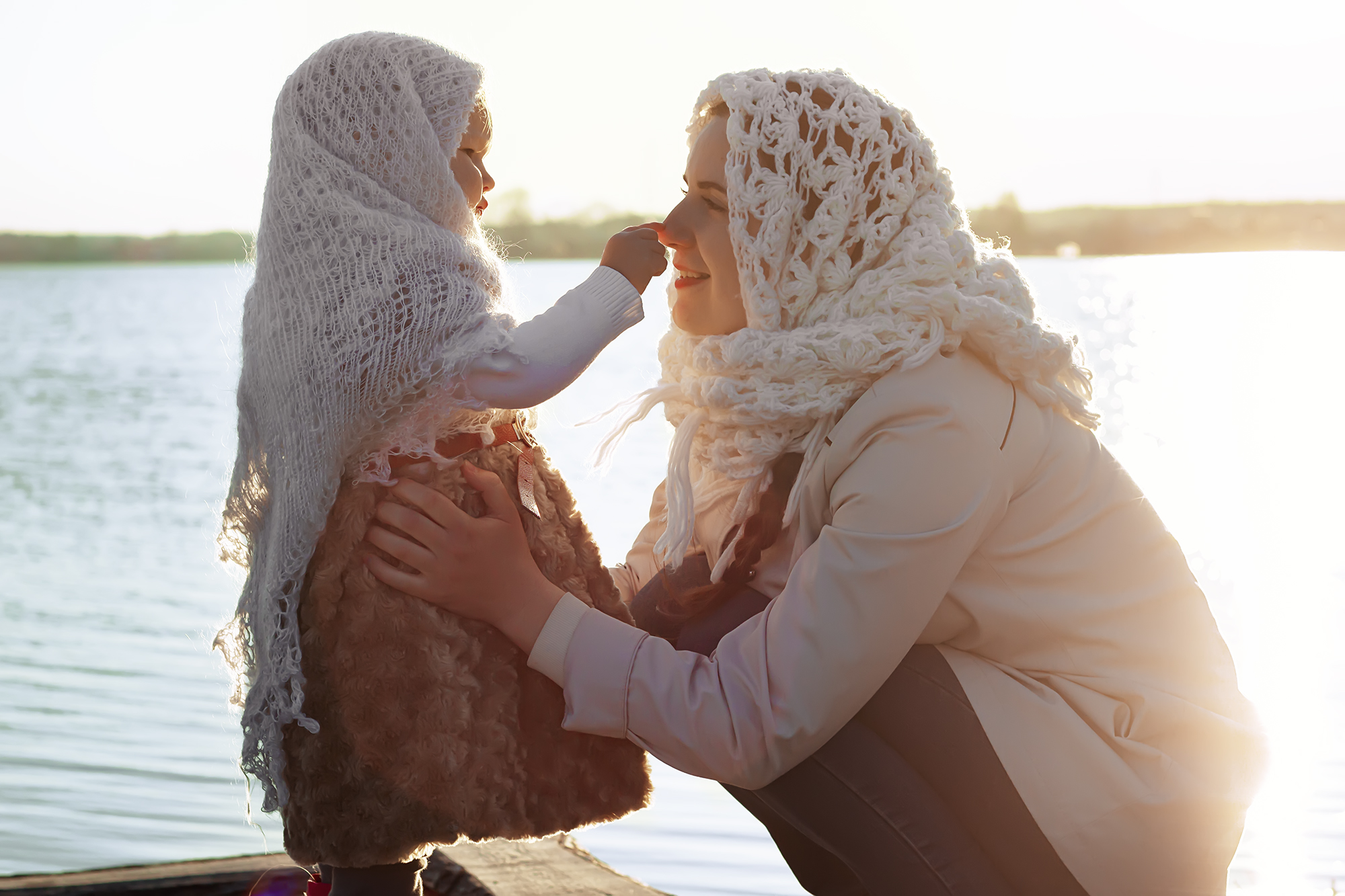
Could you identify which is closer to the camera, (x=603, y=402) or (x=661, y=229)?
(x=661, y=229)

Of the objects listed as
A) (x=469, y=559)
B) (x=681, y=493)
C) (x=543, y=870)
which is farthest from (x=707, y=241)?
(x=543, y=870)

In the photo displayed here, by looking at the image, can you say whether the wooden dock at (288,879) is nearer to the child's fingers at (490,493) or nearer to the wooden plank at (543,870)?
the wooden plank at (543,870)

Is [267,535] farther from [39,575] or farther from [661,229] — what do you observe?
[39,575]

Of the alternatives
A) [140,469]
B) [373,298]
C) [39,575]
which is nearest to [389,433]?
[373,298]

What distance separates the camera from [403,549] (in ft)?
4.99

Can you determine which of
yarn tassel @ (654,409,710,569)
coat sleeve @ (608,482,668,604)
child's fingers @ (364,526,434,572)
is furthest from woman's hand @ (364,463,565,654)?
coat sleeve @ (608,482,668,604)

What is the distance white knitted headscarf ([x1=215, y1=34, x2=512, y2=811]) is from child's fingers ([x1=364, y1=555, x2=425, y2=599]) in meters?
0.08

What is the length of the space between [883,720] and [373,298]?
93 cm

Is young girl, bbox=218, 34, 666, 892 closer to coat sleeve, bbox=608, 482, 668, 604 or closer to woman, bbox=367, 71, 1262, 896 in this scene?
woman, bbox=367, 71, 1262, 896

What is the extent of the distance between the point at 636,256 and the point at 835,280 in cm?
29

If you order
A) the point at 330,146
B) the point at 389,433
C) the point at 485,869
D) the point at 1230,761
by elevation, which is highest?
the point at 330,146

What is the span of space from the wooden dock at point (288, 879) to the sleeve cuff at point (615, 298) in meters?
1.21

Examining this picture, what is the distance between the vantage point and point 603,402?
1200 cm

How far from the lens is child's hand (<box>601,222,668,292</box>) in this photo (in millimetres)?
1688
